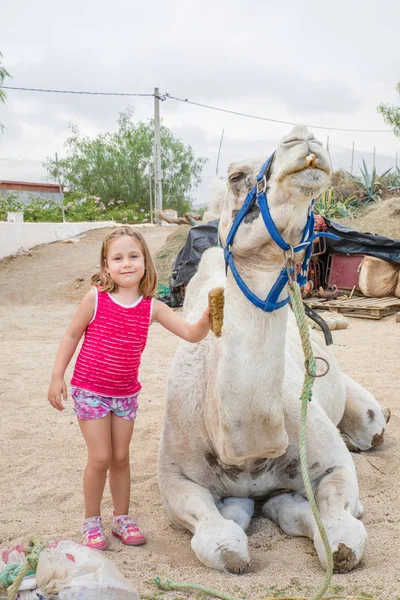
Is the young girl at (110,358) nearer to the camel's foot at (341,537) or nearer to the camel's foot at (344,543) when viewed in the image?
the camel's foot at (341,537)

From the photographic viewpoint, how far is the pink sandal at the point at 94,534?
315 cm

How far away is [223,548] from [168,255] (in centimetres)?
1187

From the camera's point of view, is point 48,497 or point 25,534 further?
point 48,497

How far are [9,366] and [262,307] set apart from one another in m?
5.36

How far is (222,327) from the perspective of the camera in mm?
2721

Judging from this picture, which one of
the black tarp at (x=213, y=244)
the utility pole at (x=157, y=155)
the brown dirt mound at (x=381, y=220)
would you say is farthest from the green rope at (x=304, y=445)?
the utility pole at (x=157, y=155)

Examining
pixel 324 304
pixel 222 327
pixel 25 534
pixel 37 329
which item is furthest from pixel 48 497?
pixel 324 304

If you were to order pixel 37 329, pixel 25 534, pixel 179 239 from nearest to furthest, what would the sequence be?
pixel 25 534 → pixel 37 329 → pixel 179 239

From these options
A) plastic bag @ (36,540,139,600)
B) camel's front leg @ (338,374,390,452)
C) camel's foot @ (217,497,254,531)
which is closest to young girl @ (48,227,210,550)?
camel's foot @ (217,497,254,531)

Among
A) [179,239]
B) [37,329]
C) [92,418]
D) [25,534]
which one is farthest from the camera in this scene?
[179,239]

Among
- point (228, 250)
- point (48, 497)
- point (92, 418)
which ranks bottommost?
point (48, 497)

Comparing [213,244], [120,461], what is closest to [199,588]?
[120,461]

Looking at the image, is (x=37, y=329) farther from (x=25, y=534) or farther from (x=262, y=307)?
(x=262, y=307)

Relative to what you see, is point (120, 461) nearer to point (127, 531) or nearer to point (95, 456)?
point (95, 456)
